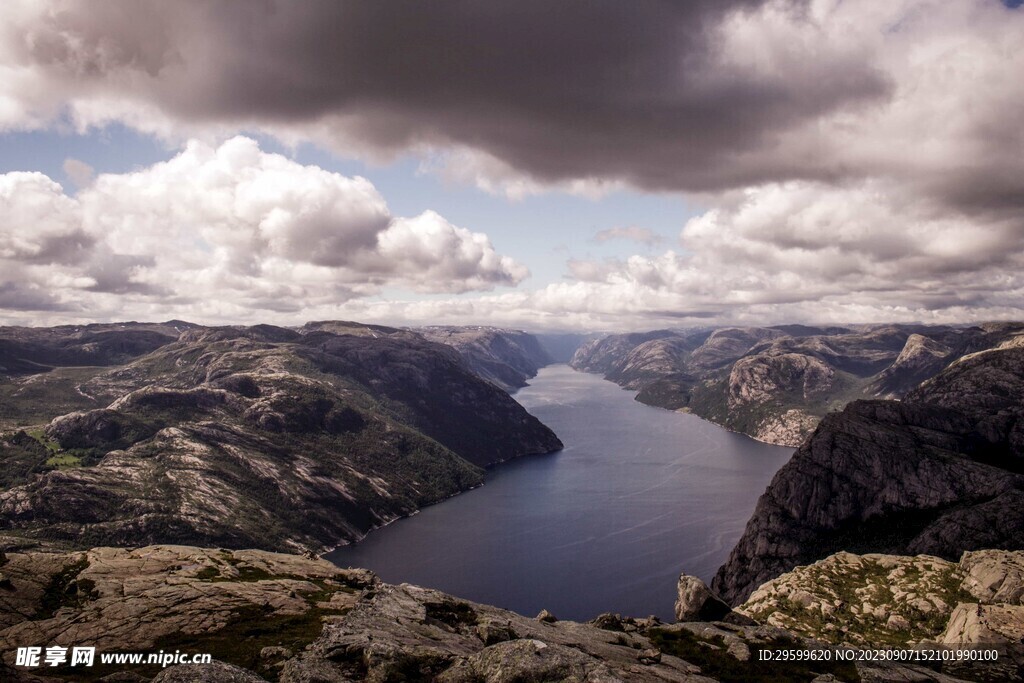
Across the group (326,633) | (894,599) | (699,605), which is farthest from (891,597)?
(326,633)

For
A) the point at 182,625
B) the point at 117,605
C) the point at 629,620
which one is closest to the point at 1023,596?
the point at 629,620

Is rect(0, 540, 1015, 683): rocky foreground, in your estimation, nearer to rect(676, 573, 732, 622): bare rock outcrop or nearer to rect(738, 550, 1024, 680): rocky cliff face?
rect(676, 573, 732, 622): bare rock outcrop

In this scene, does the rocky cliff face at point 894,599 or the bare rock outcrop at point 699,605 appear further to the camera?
the rocky cliff face at point 894,599

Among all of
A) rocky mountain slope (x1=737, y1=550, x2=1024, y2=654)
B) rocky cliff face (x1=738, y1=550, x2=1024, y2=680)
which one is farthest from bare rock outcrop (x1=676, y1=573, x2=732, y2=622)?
rocky mountain slope (x1=737, y1=550, x2=1024, y2=654)

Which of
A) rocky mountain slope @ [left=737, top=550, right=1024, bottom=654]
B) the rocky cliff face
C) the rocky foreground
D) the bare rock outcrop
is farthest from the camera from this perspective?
rocky mountain slope @ [left=737, top=550, right=1024, bottom=654]

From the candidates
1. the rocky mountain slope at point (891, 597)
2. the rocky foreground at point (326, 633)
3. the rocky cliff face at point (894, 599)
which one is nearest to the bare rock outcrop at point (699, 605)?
the rocky foreground at point (326, 633)

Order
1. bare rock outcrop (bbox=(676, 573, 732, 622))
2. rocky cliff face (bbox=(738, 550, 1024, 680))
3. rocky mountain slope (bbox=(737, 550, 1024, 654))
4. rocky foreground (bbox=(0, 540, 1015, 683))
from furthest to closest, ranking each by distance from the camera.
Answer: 1. rocky mountain slope (bbox=(737, 550, 1024, 654))
2. rocky cliff face (bbox=(738, 550, 1024, 680))
3. bare rock outcrop (bbox=(676, 573, 732, 622))
4. rocky foreground (bbox=(0, 540, 1015, 683))

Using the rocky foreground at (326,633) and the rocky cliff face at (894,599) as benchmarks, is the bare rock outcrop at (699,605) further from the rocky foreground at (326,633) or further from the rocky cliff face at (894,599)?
the rocky cliff face at (894,599)

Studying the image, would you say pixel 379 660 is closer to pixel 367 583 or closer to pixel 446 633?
pixel 446 633
